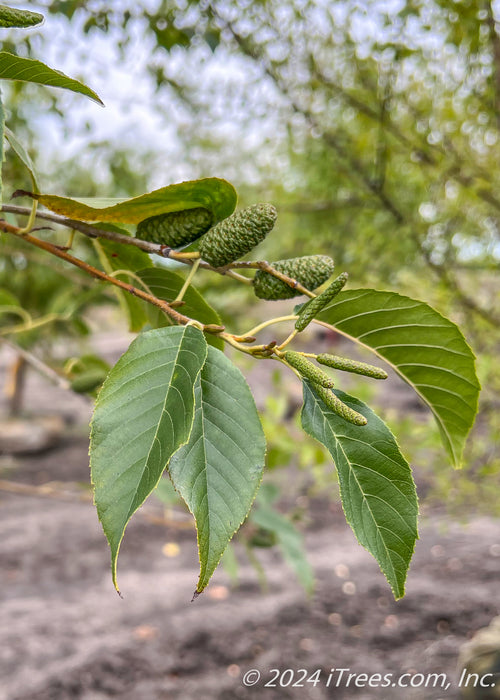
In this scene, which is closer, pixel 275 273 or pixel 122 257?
pixel 275 273

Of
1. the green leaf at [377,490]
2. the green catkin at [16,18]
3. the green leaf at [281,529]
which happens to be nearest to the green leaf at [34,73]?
the green catkin at [16,18]

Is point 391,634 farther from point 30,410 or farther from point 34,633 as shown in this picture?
point 30,410

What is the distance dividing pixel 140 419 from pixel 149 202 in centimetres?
16

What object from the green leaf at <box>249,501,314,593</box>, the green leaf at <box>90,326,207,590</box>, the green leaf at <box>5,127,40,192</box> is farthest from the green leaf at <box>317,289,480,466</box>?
the green leaf at <box>249,501,314,593</box>

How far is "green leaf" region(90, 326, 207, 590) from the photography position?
343 millimetres

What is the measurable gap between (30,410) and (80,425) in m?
0.53

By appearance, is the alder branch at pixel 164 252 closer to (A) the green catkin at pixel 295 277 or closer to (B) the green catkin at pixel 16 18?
(A) the green catkin at pixel 295 277

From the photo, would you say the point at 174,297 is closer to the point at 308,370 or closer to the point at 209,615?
the point at 308,370

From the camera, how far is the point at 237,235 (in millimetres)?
410

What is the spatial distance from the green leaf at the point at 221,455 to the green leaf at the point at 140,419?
0.04m

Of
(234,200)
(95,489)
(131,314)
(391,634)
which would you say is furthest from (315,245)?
(95,489)

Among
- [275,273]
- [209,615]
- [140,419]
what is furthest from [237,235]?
[209,615]

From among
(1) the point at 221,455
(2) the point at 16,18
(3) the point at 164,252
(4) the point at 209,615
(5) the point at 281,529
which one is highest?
(2) the point at 16,18

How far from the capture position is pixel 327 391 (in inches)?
15.6
